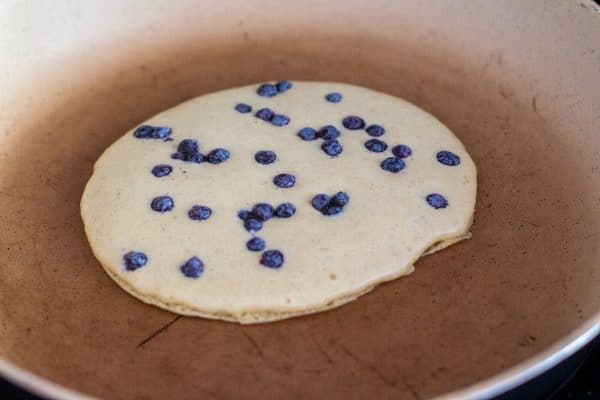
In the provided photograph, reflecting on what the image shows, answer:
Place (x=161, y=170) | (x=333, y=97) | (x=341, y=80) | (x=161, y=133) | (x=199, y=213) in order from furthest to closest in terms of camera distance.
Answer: (x=341, y=80), (x=333, y=97), (x=161, y=133), (x=161, y=170), (x=199, y=213)

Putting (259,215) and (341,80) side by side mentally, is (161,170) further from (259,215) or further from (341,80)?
(341,80)

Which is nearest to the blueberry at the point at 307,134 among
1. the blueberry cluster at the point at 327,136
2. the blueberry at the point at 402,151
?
the blueberry cluster at the point at 327,136

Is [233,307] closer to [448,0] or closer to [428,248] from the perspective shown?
[428,248]

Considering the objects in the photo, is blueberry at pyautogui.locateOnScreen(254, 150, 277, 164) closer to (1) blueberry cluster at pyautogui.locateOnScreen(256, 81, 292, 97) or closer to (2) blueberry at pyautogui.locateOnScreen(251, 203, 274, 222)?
(2) blueberry at pyautogui.locateOnScreen(251, 203, 274, 222)

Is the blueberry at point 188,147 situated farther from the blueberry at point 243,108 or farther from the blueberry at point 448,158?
the blueberry at point 448,158

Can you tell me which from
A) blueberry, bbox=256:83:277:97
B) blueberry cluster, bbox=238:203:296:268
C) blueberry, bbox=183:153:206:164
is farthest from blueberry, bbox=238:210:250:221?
blueberry, bbox=256:83:277:97

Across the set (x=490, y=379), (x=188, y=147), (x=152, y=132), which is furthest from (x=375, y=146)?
(x=490, y=379)
